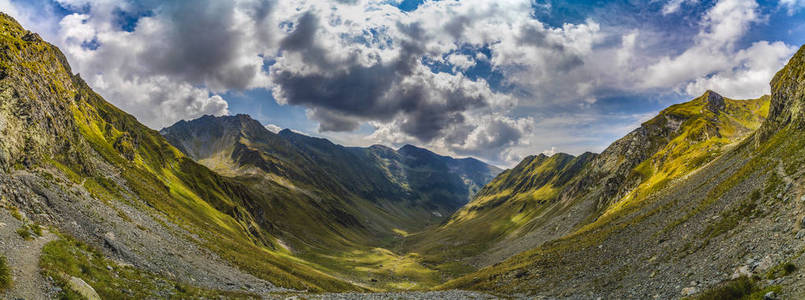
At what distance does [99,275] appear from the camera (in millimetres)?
22344

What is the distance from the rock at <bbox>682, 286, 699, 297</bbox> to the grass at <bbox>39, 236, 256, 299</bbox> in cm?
3580

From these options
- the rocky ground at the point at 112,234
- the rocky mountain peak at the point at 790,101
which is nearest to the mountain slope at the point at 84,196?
the rocky ground at the point at 112,234

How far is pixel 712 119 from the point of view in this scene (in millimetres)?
129000

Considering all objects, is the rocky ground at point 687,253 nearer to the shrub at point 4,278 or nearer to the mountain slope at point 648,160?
the shrub at point 4,278

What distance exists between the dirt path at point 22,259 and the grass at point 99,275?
18.3 inches

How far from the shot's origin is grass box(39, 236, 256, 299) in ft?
62.7

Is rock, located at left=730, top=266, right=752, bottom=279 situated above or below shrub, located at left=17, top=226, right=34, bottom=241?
below

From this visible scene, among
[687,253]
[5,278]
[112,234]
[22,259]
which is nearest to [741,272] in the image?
[687,253]

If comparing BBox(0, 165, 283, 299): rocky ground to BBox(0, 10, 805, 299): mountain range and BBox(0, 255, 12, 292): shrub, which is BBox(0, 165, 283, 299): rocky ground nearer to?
BBox(0, 10, 805, 299): mountain range

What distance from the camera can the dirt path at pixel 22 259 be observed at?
15.4m

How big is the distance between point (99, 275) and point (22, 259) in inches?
169

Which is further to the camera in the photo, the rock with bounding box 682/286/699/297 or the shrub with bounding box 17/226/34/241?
the shrub with bounding box 17/226/34/241

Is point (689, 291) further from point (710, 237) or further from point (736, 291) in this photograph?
point (710, 237)

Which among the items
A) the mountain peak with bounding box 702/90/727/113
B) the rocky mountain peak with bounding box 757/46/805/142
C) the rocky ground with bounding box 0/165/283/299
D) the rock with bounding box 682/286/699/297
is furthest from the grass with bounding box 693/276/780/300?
the mountain peak with bounding box 702/90/727/113
